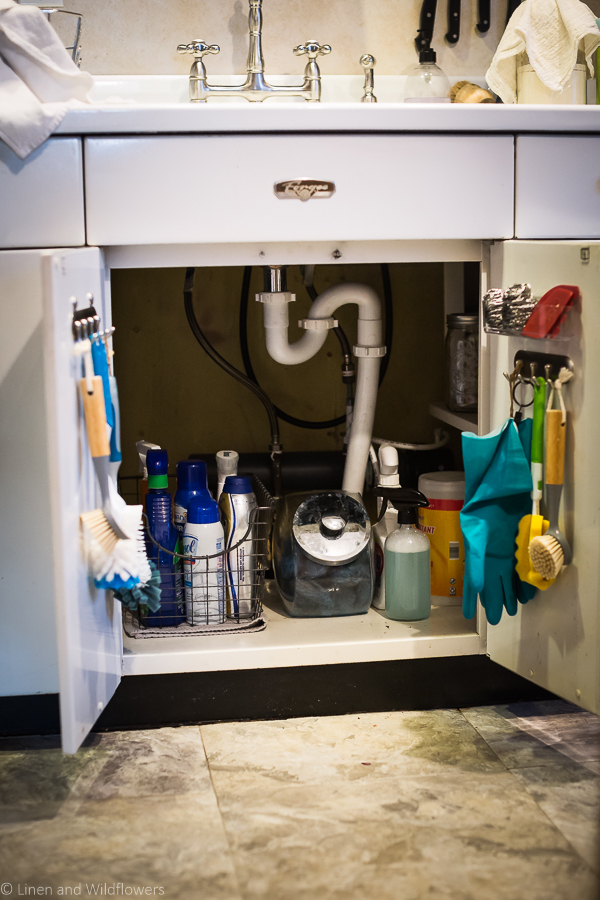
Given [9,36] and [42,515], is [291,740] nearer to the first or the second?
[42,515]

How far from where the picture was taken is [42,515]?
3.51 ft

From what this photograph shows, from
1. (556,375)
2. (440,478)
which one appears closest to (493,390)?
(556,375)

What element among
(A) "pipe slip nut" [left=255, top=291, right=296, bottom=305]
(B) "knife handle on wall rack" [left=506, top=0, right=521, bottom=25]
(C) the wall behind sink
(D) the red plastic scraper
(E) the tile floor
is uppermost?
(B) "knife handle on wall rack" [left=506, top=0, right=521, bottom=25]

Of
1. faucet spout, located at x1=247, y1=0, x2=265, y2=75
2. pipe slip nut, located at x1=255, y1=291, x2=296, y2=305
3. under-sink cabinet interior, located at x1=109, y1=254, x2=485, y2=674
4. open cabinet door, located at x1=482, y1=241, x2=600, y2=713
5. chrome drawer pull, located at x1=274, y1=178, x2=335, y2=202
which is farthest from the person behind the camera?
under-sink cabinet interior, located at x1=109, y1=254, x2=485, y2=674

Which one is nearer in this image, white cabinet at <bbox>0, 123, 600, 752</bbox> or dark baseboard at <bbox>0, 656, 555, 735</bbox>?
white cabinet at <bbox>0, 123, 600, 752</bbox>

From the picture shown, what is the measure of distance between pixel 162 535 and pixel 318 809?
47cm

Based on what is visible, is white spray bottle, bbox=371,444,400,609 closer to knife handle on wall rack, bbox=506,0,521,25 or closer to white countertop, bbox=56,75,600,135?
white countertop, bbox=56,75,600,135

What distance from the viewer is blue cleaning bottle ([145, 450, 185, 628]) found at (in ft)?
4.08

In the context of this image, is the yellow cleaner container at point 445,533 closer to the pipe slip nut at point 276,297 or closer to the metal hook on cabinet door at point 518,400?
the metal hook on cabinet door at point 518,400

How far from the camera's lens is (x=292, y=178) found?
3.51 feet

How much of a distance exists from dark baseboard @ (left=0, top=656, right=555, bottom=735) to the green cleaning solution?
93mm

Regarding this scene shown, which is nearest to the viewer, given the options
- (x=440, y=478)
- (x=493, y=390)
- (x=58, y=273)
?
(x=58, y=273)

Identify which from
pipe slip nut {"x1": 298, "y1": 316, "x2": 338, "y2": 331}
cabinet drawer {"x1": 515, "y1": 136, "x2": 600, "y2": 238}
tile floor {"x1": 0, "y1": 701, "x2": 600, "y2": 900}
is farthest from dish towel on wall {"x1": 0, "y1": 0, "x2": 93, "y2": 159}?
tile floor {"x1": 0, "y1": 701, "x2": 600, "y2": 900}

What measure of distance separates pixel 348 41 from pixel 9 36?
796 mm
